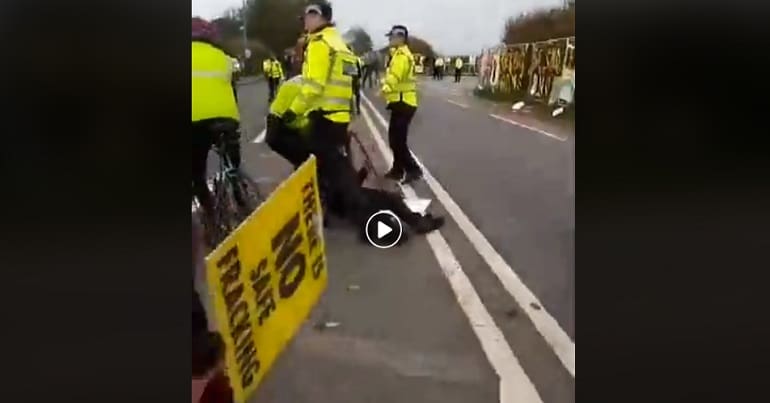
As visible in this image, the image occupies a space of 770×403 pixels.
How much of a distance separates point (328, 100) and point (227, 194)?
0.98ft

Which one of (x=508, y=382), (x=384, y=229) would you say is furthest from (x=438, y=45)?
(x=508, y=382)

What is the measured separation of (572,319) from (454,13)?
0.66 metres

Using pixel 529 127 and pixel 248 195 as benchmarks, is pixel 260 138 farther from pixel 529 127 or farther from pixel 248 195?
pixel 529 127

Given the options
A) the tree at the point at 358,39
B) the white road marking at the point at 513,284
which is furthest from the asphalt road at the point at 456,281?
the tree at the point at 358,39

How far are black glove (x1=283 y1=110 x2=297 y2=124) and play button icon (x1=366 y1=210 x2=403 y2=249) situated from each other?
0.27 m

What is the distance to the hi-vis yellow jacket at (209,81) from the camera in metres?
1.61

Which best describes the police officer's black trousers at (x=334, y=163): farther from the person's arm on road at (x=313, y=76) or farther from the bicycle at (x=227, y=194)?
the bicycle at (x=227, y=194)

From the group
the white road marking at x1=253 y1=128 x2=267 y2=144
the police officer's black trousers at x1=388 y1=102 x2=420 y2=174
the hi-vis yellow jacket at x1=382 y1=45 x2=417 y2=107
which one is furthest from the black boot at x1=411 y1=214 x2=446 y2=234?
the white road marking at x1=253 y1=128 x2=267 y2=144

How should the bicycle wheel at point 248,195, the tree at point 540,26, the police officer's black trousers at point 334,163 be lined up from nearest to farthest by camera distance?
1. the tree at point 540,26
2. the bicycle wheel at point 248,195
3. the police officer's black trousers at point 334,163

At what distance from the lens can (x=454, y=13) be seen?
163 centimetres

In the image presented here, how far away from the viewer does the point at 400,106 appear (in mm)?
1776

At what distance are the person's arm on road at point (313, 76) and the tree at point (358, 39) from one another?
57 millimetres

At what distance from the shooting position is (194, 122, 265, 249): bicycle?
1.66 meters
